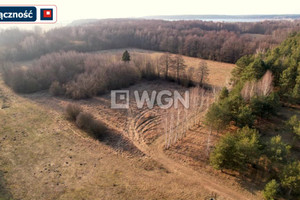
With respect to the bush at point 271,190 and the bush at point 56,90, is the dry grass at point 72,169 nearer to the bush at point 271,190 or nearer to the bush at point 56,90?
the bush at point 271,190

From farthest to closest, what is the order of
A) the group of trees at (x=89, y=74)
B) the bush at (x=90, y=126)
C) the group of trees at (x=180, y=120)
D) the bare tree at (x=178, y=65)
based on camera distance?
the bare tree at (x=178, y=65), the group of trees at (x=89, y=74), the bush at (x=90, y=126), the group of trees at (x=180, y=120)

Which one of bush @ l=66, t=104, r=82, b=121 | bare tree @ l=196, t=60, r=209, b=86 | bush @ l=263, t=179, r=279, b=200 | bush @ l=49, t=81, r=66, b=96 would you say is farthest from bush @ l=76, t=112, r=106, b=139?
bare tree @ l=196, t=60, r=209, b=86

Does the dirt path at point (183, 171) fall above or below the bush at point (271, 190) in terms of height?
below

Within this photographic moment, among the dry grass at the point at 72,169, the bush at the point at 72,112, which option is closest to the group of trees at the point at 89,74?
the bush at the point at 72,112

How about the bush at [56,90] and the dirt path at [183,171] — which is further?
the bush at [56,90]

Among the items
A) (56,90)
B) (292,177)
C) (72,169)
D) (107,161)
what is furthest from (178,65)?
(292,177)

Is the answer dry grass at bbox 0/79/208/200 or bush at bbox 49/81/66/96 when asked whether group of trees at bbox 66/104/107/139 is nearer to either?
dry grass at bbox 0/79/208/200

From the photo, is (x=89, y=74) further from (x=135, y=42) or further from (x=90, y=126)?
(x=135, y=42)
